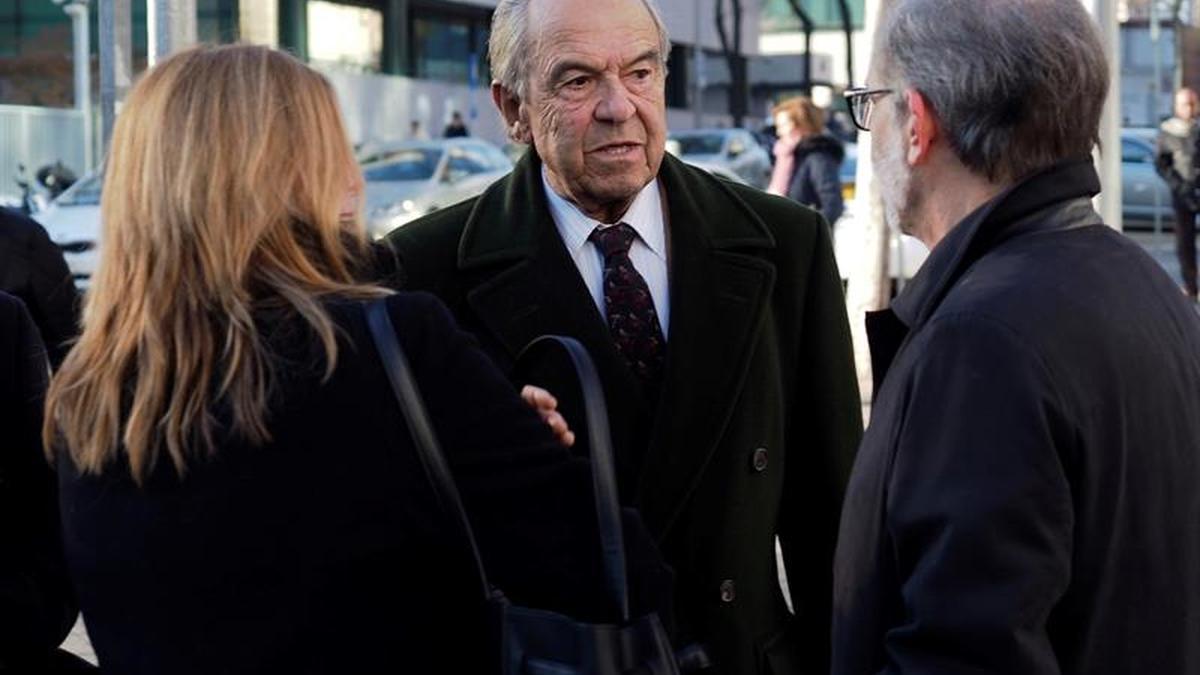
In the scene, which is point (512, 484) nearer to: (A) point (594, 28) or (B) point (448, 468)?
(B) point (448, 468)

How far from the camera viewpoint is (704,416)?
3.34 meters

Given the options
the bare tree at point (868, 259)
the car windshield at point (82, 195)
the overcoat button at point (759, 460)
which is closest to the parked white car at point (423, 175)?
the car windshield at point (82, 195)

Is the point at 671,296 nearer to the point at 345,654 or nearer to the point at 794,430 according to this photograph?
the point at 794,430

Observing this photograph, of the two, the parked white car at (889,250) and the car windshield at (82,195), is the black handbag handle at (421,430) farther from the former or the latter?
the car windshield at (82,195)

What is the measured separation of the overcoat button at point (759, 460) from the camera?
338cm

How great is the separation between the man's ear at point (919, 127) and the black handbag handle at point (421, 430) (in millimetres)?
691

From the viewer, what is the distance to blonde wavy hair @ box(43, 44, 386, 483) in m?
2.41

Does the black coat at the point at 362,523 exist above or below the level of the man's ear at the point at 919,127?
below

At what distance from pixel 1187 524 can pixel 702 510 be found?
40.3 inches

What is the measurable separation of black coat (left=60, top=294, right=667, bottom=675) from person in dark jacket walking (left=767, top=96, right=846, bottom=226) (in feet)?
42.4

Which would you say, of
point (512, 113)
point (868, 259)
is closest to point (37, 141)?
point (868, 259)

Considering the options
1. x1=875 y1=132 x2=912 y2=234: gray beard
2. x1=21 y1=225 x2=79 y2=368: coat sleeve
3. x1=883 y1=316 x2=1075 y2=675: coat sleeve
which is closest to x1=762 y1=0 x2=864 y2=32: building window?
x1=21 y1=225 x2=79 y2=368: coat sleeve

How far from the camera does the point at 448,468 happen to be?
2.37m

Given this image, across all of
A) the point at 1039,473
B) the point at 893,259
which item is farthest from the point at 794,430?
the point at 893,259
